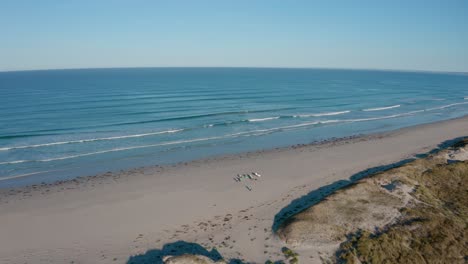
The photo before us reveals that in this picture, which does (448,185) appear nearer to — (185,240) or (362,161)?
(362,161)

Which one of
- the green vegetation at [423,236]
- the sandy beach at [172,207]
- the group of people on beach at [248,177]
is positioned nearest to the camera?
the green vegetation at [423,236]

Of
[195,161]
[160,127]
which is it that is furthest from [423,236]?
[160,127]

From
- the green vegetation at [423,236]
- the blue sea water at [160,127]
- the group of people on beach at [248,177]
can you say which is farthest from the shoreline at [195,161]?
the green vegetation at [423,236]

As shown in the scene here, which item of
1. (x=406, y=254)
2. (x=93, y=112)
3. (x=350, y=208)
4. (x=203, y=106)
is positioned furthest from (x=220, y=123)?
(x=406, y=254)

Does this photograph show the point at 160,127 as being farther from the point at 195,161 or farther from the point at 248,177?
the point at 248,177

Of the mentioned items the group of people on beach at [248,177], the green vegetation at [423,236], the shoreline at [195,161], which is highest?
the green vegetation at [423,236]

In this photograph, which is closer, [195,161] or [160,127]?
[195,161]

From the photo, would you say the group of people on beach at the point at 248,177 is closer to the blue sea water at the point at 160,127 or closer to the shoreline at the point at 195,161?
the shoreline at the point at 195,161
